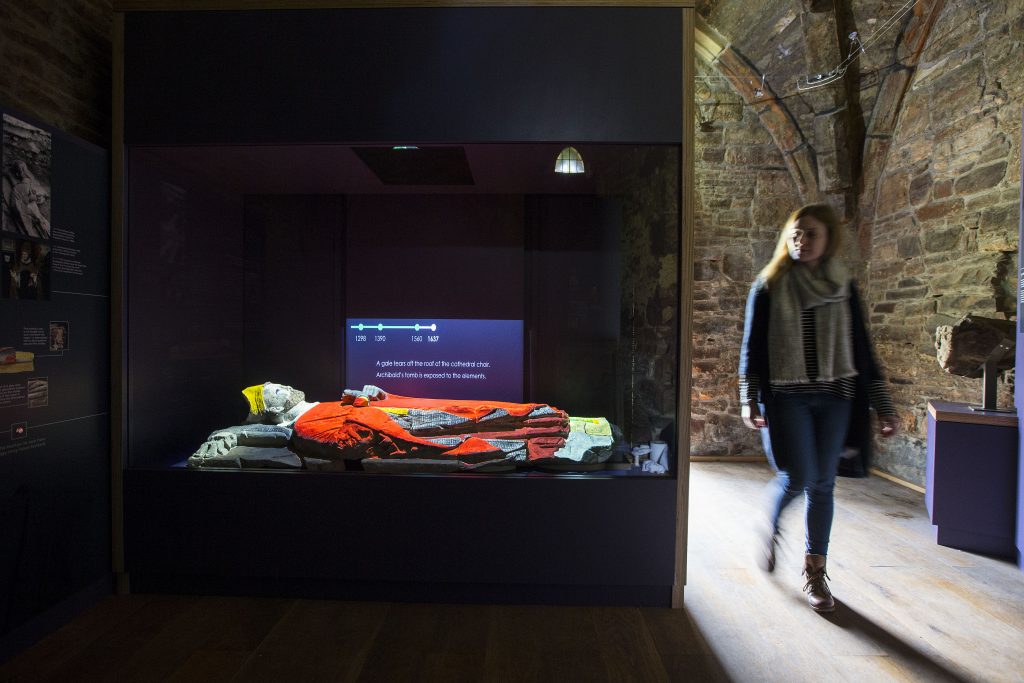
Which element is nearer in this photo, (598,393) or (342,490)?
(342,490)

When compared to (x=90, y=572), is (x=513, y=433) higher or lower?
higher

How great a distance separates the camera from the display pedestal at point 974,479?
2.77 m

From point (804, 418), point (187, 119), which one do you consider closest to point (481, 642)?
point (804, 418)

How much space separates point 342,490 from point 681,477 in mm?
1316

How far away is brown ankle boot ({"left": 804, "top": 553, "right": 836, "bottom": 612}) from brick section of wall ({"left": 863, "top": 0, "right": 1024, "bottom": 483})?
2144mm

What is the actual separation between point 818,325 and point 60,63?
3.04 m

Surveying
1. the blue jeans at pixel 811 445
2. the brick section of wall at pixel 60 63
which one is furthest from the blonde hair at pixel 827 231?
the brick section of wall at pixel 60 63

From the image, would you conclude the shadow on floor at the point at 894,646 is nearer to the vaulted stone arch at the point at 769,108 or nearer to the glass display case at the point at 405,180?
the glass display case at the point at 405,180

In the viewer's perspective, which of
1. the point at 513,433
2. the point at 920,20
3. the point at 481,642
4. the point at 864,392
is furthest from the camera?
the point at 920,20

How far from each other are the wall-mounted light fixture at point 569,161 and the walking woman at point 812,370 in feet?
2.86

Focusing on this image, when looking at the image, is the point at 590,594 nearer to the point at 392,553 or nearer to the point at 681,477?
the point at 681,477

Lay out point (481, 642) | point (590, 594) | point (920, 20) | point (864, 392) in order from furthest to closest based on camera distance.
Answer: point (920, 20) < point (590, 594) < point (864, 392) < point (481, 642)

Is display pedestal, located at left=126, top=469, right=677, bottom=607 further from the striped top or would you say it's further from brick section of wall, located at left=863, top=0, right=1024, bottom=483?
brick section of wall, located at left=863, top=0, right=1024, bottom=483

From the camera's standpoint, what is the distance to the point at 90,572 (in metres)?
2.18
